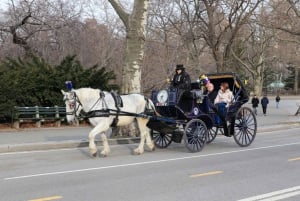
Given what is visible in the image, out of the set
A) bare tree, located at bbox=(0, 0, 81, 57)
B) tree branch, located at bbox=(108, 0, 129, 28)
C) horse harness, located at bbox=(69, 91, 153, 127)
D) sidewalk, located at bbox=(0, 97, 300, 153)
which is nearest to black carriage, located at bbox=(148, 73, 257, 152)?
horse harness, located at bbox=(69, 91, 153, 127)

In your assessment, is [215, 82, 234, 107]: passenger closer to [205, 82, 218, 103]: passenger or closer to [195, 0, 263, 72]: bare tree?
[205, 82, 218, 103]: passenger

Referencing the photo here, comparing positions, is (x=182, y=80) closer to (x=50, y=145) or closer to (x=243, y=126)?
(x=243, y=126)

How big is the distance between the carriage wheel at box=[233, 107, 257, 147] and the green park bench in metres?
10.3

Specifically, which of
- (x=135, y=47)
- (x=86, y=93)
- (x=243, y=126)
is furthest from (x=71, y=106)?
(x=243, y=126)

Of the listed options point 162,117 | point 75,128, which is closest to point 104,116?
point 162,117

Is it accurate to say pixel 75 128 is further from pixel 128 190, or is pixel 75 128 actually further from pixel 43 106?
pixel 128 190

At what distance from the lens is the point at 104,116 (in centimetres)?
1279

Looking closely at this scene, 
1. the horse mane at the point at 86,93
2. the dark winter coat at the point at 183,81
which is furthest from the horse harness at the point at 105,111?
the dark winter coat at the point at 183,81

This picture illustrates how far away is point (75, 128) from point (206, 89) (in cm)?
925

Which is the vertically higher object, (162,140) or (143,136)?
(143,136)

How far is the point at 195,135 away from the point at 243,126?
7.87 ft

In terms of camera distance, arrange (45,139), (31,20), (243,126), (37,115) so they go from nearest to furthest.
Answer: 1. (243,126)
2. (45,139)
3. (37,115)
4. (31,20)

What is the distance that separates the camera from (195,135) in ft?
46.1

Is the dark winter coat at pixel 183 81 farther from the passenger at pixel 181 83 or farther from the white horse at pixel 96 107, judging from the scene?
the white horse at pixel 96 107
